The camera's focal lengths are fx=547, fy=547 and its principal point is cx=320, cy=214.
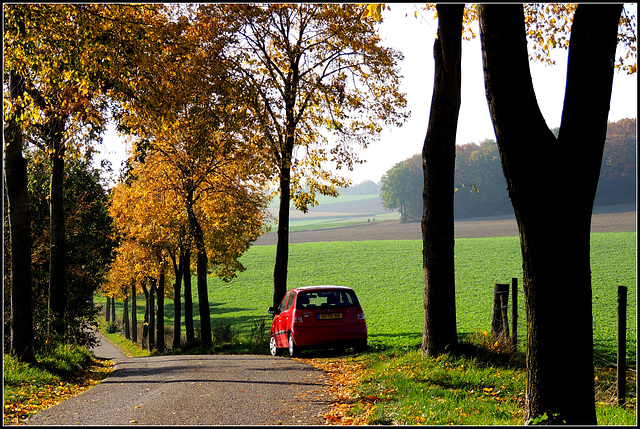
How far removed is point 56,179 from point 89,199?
452 inches

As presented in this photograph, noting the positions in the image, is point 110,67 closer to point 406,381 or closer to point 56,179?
point 56,179

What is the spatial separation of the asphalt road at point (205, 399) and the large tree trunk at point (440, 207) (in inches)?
86.0

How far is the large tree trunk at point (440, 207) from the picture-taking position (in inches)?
368

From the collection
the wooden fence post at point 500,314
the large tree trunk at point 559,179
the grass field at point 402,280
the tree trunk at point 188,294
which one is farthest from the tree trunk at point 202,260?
the large tree trunk at point 559,179

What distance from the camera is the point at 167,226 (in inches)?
931

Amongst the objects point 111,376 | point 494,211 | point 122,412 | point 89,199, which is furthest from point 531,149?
point 494,211

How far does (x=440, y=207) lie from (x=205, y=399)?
16.3ft

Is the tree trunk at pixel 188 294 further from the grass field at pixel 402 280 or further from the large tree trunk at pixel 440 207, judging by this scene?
the large tree trunk at pixel 440 207

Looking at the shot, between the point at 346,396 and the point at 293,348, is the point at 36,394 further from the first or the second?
the point at 293,348

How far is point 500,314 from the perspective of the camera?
1062 centimetres

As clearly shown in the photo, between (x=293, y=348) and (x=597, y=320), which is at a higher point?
(x=293, y=348)

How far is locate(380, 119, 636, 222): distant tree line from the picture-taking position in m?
79.6

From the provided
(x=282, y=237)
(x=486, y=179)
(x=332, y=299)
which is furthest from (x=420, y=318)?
(x=486, y=179)

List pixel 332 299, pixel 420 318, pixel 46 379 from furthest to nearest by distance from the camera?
pixel 420 318 < pixel 332 299 < pixel 46 379
